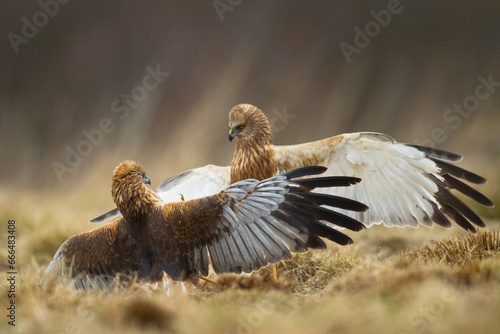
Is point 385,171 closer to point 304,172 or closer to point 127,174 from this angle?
point 304,172

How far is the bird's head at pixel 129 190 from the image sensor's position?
2.70 meters

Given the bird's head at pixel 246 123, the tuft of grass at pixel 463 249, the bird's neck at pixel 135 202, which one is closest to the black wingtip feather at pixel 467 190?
the tuft of grass at pixel 463 249

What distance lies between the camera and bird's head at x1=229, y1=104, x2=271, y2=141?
3.38 meters

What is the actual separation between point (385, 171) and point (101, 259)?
1766 millimetres

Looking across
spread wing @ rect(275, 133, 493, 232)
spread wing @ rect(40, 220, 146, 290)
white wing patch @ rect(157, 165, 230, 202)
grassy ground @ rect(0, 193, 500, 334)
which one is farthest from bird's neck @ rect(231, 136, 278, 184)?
spread wing @ rect(40, 220, 146, 290)

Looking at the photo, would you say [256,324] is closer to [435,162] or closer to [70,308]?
[70,308]

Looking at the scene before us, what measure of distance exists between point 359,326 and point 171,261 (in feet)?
4.17

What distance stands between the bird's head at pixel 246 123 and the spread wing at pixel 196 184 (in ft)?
1.69

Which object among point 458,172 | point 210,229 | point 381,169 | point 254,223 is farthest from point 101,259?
point 458,172

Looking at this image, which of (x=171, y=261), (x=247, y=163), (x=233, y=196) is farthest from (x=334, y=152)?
(x=171, y=261)

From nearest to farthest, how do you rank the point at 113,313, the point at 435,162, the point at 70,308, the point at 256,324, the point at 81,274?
the point at 256,324
the point at 113,313
the point at 70,308
the point at 81,274
the point at 435,162

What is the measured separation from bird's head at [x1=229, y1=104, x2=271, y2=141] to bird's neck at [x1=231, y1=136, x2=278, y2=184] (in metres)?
0.04

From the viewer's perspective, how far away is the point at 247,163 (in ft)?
11.1

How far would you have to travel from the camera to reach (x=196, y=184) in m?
3.90
